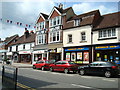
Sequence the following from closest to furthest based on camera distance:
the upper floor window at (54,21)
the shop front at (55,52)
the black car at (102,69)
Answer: the black car at (102,69)
the shop front at (55,52)
the upper floor window at (54,21)

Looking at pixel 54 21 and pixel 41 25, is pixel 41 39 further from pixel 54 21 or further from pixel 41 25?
pixel 54 21

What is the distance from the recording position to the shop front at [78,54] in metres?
22.4

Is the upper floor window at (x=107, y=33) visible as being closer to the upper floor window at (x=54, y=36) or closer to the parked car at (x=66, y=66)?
the parked car at (x=66, y=66)

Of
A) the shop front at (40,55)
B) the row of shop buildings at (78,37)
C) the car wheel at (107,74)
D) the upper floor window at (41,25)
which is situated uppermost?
the upper floor window at (41,25)

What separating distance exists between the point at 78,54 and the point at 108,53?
522 centimetres

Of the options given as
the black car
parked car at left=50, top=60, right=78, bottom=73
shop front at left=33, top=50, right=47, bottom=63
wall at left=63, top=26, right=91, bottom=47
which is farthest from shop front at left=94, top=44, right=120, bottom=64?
shop front at left=33, top=50, right=47, bottom=63

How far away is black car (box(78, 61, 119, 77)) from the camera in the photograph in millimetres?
13253

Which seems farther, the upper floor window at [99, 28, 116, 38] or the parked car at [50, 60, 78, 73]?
the upper floor window at [99, 28, 116, 38]

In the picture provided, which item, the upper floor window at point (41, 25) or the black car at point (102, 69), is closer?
the black car at point (102, 69)

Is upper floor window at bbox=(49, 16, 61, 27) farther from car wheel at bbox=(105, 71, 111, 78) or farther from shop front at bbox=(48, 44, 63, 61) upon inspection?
car wheel at bbox=(105, 71, 111, 78)

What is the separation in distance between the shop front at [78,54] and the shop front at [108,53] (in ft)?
4.61

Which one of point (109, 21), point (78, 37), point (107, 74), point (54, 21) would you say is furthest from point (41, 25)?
point (107, 74)

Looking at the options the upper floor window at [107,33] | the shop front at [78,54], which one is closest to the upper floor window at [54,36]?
the shop front at [78,54]

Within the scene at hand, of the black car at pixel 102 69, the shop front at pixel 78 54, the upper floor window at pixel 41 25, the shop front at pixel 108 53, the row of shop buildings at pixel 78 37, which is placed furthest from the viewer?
the upper floor window at pixel 41 25
